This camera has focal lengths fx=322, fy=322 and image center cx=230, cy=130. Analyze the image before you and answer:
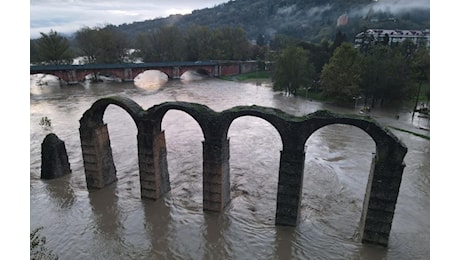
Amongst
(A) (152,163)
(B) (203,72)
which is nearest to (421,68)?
(A) (152,163)

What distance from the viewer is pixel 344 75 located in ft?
128

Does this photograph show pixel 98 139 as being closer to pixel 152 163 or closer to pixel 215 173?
pixel 152 163

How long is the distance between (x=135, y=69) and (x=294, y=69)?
113ft

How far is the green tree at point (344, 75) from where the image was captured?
128 feet

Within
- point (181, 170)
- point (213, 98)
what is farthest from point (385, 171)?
point (213, 98)

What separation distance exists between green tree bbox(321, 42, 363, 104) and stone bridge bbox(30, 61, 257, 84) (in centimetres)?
3528

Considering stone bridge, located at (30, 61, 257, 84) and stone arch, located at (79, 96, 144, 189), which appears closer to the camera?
stone arch, located at (79, 96, 144, 189)

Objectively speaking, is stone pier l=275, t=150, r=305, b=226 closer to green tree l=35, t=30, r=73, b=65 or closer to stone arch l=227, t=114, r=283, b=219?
stone arch l=227, t=114, r=283, b=219

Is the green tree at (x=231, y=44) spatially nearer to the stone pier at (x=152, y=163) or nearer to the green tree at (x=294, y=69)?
the green tree at (x=294, y=69)

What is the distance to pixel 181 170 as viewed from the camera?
2189 centimetres

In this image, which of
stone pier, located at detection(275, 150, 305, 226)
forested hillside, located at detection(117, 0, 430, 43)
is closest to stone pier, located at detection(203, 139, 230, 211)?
stone pier, located at detection(275, 150, 305, 226)

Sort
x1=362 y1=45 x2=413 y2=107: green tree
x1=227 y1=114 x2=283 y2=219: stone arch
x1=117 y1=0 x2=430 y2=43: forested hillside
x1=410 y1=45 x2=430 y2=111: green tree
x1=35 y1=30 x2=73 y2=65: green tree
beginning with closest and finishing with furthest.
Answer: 1. x1=227 y1=114 x2=283 y2=219: stone arch
2. x1=362 y1=45 x2=413 y2=107: green tree
3. x1=410 y1=45 x2=430 y2=111: green tree
4. x1=35 y1=30 x2=73 y2=65: green tree
5. x1=117 y1=0 x2=430 y2=43: forested hillside

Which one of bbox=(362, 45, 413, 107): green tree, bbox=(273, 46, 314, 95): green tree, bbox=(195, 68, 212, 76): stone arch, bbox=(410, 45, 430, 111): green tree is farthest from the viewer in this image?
bbox=(195, 68, 212, 76): stone arch

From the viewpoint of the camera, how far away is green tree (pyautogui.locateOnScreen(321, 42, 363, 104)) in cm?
3897
